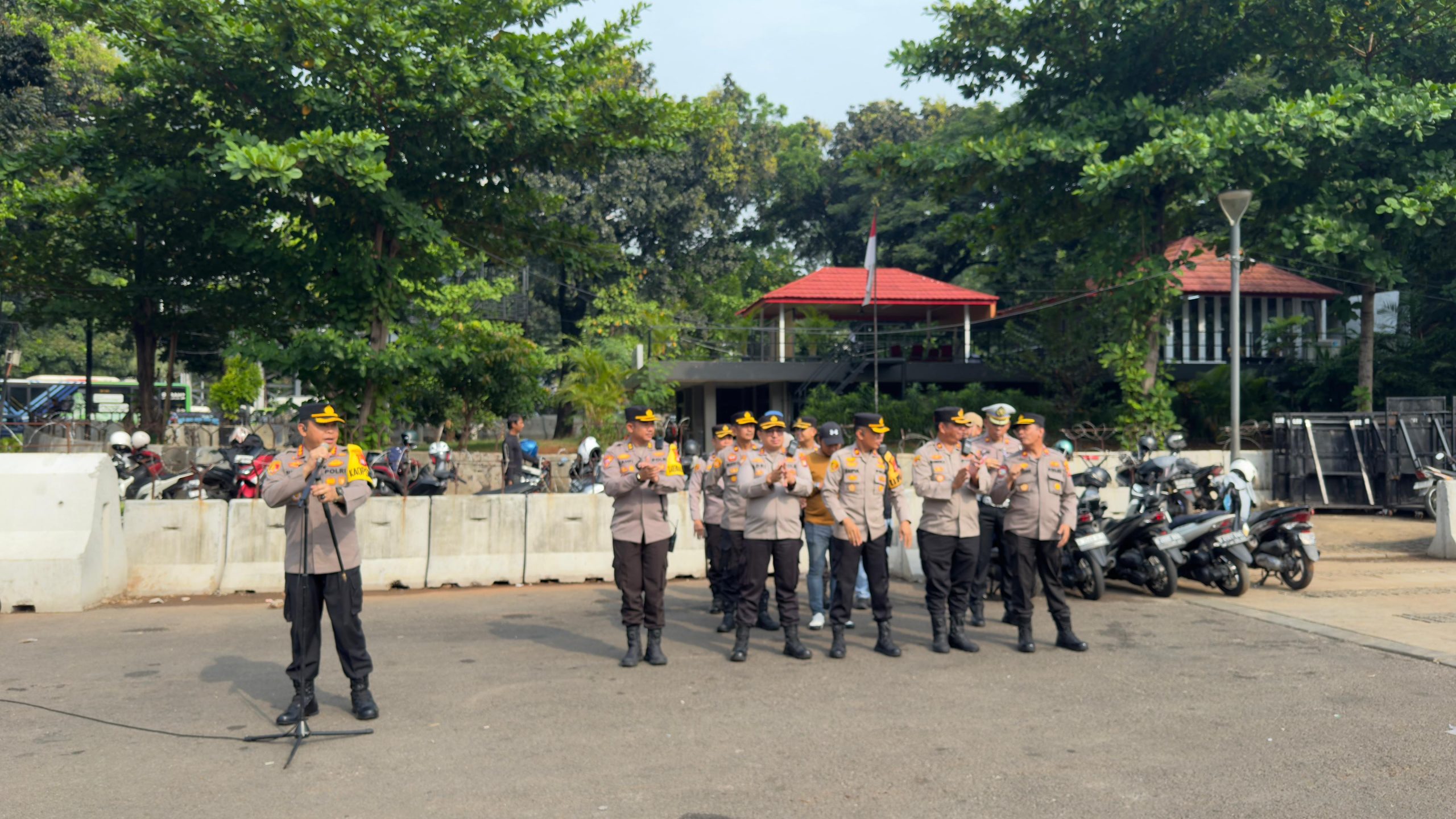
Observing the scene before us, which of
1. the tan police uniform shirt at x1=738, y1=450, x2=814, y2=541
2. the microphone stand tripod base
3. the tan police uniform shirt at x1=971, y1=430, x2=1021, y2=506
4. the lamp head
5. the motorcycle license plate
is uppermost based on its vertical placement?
the lamp head

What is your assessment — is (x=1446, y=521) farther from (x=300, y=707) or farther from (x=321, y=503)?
(x=300, y=707)

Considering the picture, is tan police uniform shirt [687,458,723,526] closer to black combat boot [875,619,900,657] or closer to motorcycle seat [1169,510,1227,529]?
black combat boot [875,619,900,657]

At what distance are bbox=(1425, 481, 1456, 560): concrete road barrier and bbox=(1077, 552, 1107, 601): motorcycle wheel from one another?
19.1 feet

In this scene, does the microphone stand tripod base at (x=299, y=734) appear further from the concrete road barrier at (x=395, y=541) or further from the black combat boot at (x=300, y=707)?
the concrete road barrier at (x=395, y=541)

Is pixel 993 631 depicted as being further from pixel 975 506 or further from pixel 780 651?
pixel 780 651

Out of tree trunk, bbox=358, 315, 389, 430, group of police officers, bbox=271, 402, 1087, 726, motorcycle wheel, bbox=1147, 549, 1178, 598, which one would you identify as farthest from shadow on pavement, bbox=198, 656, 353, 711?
tree trunk, bbox=358, 315, 389, 430

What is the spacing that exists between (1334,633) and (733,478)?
4.87 m

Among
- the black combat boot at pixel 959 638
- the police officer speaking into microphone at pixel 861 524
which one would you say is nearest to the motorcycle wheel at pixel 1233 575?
the black combat boot at pixel 959 638

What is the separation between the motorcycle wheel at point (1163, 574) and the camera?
1046 cm

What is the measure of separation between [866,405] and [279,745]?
24174mm

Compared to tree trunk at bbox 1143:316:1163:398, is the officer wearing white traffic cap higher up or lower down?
lower down

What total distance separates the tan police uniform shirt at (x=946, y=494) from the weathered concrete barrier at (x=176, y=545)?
714 cm

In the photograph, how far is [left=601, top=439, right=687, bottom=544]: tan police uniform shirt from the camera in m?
7.96

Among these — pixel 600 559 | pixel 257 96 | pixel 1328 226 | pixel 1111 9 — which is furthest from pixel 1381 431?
pixel 257 96
